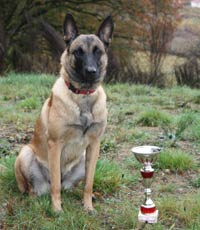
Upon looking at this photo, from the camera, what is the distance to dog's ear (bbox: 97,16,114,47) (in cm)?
371

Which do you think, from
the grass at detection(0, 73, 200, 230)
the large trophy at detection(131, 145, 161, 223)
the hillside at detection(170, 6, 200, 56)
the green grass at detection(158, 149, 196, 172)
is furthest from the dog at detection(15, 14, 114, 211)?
the hillside at detection(170, 6, 200, 56)

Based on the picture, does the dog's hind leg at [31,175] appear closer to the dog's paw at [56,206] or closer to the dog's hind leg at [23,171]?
the dog's hind leg at [23,171]

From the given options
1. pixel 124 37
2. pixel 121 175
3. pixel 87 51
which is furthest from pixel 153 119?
pixel 124 37

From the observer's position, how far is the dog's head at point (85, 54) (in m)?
3.56

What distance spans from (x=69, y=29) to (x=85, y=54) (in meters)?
0.29

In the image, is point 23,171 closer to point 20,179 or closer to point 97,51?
point 20,179

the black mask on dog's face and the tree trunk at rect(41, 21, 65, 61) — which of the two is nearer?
the black mask on dog's face

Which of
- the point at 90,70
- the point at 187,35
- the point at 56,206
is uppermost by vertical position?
the point at 90,70

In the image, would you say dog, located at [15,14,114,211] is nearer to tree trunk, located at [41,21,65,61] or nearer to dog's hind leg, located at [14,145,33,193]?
dog's hind leg, located at [14,145,33,193]

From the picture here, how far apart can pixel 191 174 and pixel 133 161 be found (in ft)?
2.11

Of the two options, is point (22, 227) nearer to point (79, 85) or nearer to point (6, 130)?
point (79, 85)

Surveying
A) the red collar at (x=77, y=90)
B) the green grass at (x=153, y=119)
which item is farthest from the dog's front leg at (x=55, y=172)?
the green grass at (x=153, y=119)

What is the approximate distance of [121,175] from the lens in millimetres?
4234

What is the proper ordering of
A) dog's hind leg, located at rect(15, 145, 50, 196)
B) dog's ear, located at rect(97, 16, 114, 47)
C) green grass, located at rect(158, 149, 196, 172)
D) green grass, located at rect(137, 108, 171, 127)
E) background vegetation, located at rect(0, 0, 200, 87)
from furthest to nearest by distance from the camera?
background vegetation, located at rect(0, 0, 200, 87)
green grass, located at rect(137, 108, 171, 127)
green grass, located at rect(158, 149, 196, 172)
dog's hind leg, located at rect(15, 145, 50, 196)
dog's ear, located at rect(97, 16, 114, 47)
